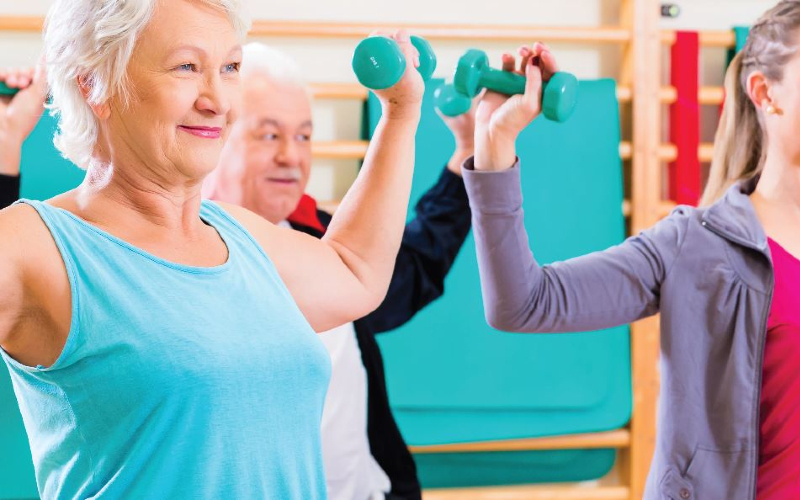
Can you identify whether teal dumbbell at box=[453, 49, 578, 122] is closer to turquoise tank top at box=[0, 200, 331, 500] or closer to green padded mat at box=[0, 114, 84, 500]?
turquoise tank top at box=[0, 200, 331, 500]

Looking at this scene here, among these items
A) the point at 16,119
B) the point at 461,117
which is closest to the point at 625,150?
the point at 461,117

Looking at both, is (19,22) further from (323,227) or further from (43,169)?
(323,227)

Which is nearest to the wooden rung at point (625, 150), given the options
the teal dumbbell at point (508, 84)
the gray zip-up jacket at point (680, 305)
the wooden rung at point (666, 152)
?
the wooden rung at point (666, 152)

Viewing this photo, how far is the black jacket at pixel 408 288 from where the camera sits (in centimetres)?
171

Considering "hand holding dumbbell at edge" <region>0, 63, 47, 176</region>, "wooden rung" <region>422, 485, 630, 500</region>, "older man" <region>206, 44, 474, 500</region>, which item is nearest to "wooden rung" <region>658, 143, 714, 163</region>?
"wooden rung" <region>422, 485, 630, 500</region>

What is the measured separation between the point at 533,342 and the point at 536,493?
424mm

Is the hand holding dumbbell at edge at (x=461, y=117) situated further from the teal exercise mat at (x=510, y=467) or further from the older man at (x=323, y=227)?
the teal exercise mat at (x=510, y=467)

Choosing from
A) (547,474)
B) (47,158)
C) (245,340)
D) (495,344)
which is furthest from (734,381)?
(47,158)

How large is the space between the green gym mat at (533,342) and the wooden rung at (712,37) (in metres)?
0.21

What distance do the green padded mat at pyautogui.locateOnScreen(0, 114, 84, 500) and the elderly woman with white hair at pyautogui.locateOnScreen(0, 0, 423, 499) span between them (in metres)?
1.47

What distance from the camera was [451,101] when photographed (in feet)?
4.71

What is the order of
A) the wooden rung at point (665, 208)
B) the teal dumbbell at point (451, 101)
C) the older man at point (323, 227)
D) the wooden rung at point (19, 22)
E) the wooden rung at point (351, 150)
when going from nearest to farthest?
1. the teal dumbbell at point (451, 101)
2. the older man at point (323, 227)
3. the wooden rung at point (19, 22)
4. the wooden rung at point (351, 150)
5. the wooden rung at point (665, 208)

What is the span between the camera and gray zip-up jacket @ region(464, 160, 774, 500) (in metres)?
1.33

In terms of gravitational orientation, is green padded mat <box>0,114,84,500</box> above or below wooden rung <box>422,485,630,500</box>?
above
